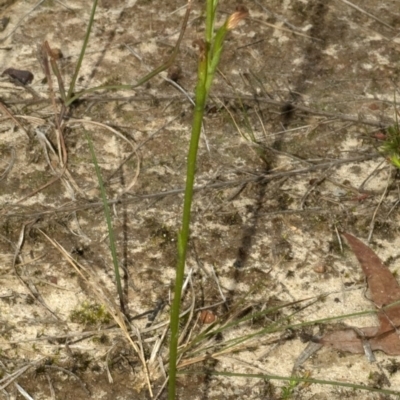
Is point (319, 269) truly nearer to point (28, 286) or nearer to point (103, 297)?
point (103, 297)

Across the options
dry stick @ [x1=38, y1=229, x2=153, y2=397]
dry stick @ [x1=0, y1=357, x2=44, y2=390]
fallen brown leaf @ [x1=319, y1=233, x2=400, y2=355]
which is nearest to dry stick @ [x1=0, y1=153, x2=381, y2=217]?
dry stick @ [x1=38, y1=229, x2=153, y2=397]

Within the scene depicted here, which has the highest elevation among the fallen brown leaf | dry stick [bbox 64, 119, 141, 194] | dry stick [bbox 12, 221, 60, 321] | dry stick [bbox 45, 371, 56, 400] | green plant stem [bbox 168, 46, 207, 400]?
green plant stem [bbox 168, 46, 207, 400]

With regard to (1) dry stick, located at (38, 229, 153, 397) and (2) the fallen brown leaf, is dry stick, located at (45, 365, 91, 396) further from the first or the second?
(2) the fallen brown leaf

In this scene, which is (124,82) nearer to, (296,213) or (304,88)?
(304,88)

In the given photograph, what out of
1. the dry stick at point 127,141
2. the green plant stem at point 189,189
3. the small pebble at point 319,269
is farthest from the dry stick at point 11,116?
the green plant stem at point 189,189

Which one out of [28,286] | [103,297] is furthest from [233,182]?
[28,286]

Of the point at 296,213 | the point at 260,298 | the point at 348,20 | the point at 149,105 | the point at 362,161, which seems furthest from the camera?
the point at 348,20

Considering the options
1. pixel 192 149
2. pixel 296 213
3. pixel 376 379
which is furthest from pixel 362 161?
pixel 192 149

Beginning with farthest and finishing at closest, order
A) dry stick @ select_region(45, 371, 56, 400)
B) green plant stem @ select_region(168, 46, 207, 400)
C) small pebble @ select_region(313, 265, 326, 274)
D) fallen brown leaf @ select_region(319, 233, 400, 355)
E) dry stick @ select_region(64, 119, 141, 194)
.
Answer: dry stick @ select_region(64, 119, 141, 194) → small pebble @ select_region(313, 265, 326, 274) → fallen brown leaf @ select_region(319, 233, 400, 355) → dry stick @ select_region(45, 371, 56, 400) → green plant stem @ select_region(168, 46, 207, 400)

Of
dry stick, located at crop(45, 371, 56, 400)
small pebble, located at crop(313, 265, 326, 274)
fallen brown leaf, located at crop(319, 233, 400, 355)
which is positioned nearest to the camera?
dry stick, located at crop(45, 371, 56, 400)
